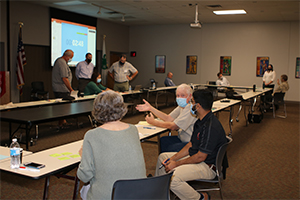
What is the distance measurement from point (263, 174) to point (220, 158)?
187cm

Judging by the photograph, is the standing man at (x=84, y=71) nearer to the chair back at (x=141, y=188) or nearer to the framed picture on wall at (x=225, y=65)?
the chair back at (x=141, y=188)

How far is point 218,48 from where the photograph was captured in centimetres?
1442

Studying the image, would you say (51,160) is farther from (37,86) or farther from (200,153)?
(37,86)

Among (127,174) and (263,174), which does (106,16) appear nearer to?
(263,174)

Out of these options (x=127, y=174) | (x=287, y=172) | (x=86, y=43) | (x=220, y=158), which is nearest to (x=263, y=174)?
(x=287, y=172)

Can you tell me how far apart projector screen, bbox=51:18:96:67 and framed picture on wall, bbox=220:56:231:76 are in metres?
6.24

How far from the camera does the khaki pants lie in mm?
2531

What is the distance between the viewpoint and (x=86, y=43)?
12406 millimetres

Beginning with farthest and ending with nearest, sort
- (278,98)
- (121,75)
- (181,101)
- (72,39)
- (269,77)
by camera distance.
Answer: (269,77) < (72,39) < (121,75) < (278,98) < (181,101)

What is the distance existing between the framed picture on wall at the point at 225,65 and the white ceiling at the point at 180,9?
1892 millimetres

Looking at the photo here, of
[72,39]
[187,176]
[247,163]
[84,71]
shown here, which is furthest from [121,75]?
[187,176]

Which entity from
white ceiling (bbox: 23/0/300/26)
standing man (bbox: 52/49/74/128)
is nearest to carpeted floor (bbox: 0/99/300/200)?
standing man (bbox: 52/49/74/128)

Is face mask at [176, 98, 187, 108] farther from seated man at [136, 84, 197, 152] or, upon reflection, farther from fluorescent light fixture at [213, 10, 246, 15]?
fluorescent light fixture at [213, 10, 246, 15]

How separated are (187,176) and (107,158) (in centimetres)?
105
